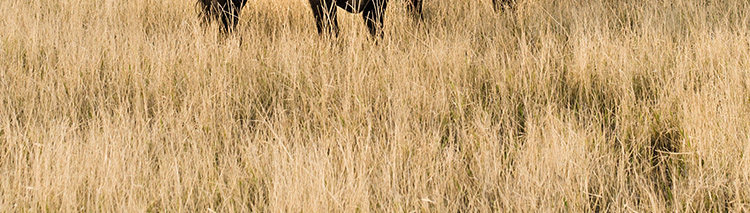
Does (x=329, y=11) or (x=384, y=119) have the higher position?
(x=329, y=11)

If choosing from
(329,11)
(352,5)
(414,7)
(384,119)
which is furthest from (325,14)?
(384,119)

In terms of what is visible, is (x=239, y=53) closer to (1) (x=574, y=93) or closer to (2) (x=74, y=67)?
(2) (x=74, y=67)

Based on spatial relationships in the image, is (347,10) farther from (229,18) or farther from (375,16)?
(229,18)

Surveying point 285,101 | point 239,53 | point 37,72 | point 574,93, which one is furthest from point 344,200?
point 37,72

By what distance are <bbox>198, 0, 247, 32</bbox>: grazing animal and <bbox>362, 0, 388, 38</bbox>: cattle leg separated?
2.34ft

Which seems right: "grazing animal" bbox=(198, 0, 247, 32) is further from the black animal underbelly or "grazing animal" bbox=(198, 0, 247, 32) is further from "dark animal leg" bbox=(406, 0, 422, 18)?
"dark animal leg" bbox=(406, 0, 422, 18)

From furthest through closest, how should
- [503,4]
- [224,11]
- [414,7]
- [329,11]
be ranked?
1. [503,4]
2. [414,7]
3. [224,11]
4. [329,11]

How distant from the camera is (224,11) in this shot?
4.18 meters

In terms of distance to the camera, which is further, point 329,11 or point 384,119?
point 329,11

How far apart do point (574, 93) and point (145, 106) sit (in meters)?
1.82

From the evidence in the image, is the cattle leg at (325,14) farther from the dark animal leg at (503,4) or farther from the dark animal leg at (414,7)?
the dark animal leg at (503,4)

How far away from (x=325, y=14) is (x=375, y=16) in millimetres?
417

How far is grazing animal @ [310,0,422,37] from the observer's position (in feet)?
12.9

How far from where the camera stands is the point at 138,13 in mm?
4918
